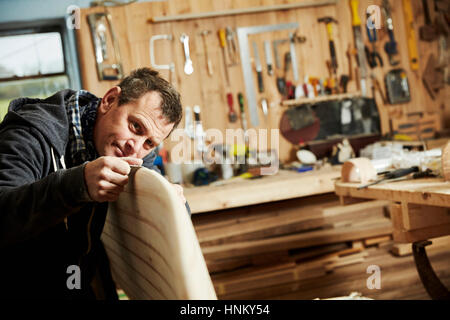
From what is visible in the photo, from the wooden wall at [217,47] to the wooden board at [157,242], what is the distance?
241 cm

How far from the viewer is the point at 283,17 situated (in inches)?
135

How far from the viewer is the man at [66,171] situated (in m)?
0.82

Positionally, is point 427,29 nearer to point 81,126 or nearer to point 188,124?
point 188,124

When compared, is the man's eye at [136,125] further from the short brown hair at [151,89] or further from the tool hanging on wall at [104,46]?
the tool hanging on wall at [104,46]

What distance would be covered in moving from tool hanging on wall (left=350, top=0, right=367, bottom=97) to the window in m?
2.18

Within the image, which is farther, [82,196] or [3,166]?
[3,166]

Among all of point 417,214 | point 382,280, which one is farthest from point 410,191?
point 382,280

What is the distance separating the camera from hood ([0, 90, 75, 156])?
3.61ft

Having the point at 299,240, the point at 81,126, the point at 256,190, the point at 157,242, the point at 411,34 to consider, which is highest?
the point at 411,34

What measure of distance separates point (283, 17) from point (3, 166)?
Result: 2862mm

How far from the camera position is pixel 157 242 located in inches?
25.3

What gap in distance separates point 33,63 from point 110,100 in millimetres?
2284

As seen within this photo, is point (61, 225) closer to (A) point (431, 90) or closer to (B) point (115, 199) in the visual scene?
(B) point (115, 199)
